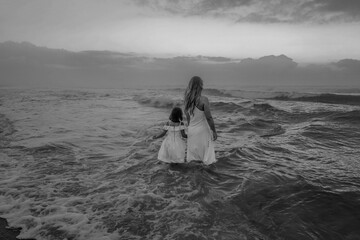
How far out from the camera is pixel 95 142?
10094mm

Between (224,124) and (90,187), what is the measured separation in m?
9.87

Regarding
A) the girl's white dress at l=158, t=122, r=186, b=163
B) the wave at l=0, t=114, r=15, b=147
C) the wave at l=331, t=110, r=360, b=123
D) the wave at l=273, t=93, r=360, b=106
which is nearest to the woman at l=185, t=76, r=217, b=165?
the girl's white dress at l=158, t=122, r=186, b=163

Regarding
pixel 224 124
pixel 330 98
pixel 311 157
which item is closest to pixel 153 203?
pixel 311 157

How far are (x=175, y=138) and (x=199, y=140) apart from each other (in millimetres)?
624

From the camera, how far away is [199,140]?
652cm

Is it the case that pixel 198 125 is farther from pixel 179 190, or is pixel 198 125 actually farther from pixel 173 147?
pixel 179 190

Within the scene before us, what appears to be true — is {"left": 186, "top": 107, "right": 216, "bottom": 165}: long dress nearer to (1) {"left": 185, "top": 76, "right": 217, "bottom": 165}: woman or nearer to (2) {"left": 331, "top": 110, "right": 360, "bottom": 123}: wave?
(1) {"left": 185, "top": 76, "right": 217, "bottom": 165}: woman

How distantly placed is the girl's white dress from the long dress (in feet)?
0.77

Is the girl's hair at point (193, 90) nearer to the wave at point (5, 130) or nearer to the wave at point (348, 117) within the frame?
the wave at point (5, 130)

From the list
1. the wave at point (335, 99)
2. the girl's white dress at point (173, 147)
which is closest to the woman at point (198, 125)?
the girl's white dress at point (173, 147)

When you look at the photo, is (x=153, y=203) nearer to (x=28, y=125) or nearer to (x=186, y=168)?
(x=186, y=168)

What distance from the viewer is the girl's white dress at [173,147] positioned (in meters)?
6.77

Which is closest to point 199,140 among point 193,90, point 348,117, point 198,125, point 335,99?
point 198,125

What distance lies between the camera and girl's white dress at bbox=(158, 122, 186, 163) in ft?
22.2
